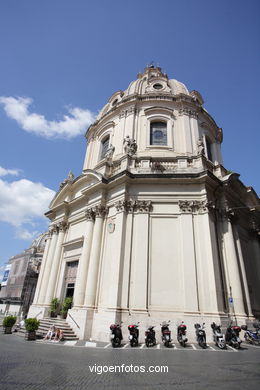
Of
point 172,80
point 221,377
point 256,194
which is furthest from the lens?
point 172,80

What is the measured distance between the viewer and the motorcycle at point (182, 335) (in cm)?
967

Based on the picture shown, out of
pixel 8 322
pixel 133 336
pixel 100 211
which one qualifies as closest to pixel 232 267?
pixel 133 336

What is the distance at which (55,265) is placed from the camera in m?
17.5

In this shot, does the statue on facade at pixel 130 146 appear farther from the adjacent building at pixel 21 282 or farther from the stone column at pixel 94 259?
the adjacent building at pixel 21 282

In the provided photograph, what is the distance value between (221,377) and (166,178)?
34.3 feet

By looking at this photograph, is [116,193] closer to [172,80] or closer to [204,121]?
[204,121]

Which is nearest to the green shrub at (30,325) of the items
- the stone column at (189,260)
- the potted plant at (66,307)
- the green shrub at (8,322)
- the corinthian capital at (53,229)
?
the green shrub at (8,322)

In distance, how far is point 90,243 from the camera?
1491cm

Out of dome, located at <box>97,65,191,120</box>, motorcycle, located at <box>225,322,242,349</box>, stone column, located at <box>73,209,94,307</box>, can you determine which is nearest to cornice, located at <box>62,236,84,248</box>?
stone column, located at <box>73,209,94,307</box>

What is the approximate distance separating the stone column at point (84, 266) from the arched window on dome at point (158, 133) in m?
7.78

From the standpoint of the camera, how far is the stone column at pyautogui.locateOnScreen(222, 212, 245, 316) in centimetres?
1222

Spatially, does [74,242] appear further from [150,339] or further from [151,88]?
[151,88]

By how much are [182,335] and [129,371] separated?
5153mm

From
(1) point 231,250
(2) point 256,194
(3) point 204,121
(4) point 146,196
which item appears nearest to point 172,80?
(3) point 204,121
